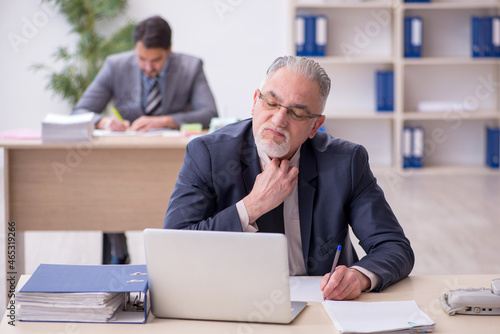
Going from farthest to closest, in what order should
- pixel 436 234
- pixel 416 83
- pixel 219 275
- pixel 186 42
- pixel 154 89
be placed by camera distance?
1. pixel 416 83
2. pixel 186 42
3. pixel 436 234
4. pixel 154 89
5. pixel 219 275

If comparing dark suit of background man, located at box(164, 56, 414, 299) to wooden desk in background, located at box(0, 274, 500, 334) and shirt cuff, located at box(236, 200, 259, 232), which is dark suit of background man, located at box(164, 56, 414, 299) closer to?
shirt cuff, located at box(236, 200, 259, 232)

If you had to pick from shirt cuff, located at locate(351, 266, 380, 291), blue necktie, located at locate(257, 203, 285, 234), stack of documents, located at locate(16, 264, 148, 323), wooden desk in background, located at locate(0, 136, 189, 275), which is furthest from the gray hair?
wooden desk in background, located at locate(0, 136, 189, 275)

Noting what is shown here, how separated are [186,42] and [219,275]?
5340 millimetres

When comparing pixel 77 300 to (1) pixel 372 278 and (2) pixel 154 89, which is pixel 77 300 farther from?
(2) pixel 154 89

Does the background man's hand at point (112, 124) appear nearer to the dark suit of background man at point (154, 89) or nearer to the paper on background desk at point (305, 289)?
the dark suit of background man at point (154, 89)

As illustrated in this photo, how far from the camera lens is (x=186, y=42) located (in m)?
6.46

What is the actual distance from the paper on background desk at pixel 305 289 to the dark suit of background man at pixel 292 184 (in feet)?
0.57

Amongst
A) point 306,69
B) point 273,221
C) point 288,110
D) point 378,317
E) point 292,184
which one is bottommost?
point 378,317

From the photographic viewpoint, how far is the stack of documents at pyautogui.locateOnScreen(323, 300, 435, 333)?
1344 millimetres

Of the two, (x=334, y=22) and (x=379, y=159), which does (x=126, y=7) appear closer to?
(x=334, y=22)

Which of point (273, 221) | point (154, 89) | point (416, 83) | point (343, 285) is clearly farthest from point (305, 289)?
point (416, 83)

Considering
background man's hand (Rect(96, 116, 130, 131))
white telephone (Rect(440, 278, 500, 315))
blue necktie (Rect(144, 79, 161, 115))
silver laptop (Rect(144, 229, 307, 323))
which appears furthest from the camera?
blue necktie (Rect(144, 79, 161, 115))

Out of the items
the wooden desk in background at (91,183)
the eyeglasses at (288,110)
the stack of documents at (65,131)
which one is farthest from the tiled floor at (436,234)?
the eyeglasses at (288,110)

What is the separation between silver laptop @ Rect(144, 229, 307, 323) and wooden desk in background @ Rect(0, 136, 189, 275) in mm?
1886
